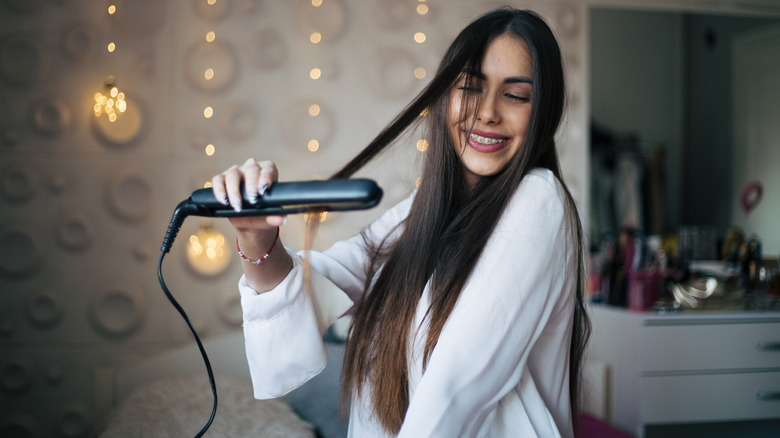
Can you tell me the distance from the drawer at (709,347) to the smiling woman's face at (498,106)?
4.49ft

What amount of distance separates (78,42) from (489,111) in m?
1.77

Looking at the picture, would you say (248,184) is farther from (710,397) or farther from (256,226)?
(710,397)

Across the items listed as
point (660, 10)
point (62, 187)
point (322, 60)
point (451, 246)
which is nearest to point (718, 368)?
point (660, 10)

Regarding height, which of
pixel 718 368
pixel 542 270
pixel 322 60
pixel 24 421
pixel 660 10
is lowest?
pixel 24 421

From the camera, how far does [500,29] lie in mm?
773

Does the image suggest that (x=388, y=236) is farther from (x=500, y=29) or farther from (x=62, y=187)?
(x=62, y=187)

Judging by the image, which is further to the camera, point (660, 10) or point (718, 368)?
point (660, 10)

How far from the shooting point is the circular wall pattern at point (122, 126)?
200 centimetres

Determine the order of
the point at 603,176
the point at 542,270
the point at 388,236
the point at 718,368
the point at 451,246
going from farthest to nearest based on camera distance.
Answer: the point at 603,176 → the point at 718,368 → the point at 388,236 → the point at 451,246 → the point at 542,270

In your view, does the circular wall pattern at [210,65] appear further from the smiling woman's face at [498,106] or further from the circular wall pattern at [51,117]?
the smiling woman's face at [498,106]

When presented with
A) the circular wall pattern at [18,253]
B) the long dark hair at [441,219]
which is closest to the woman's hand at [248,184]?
the long dark hair at [441,219]

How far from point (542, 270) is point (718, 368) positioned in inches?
65.3

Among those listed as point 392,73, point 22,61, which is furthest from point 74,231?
point 392,73

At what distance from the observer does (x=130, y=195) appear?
6.63 ft
